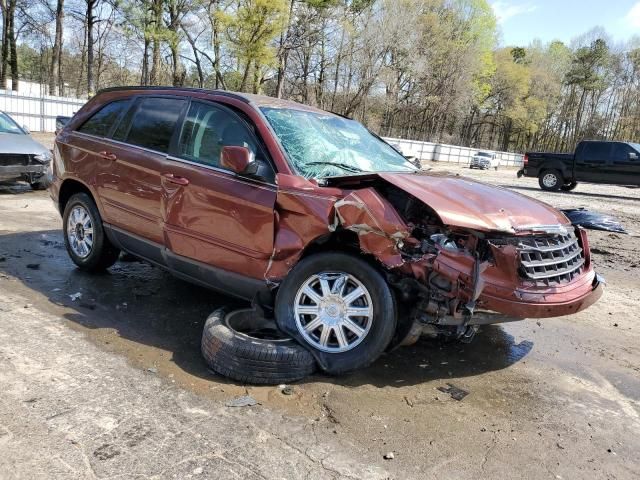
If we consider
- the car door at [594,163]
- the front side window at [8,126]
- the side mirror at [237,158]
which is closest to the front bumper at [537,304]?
the side mirror at [237,158]

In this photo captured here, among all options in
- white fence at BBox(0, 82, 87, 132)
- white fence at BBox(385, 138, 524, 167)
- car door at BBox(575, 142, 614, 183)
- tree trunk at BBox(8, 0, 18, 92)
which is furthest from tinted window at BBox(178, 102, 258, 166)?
white fence at BBox(385, 138, 524, 167)

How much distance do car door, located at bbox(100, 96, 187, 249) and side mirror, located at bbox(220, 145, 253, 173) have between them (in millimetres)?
896

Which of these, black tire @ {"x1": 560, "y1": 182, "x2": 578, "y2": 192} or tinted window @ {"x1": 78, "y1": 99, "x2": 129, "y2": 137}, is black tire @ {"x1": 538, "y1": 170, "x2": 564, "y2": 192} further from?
tinted window @ {"x1": 78, "y1": 99, "x2": 129, "y2": 137}

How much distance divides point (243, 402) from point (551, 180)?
1913 centimetres

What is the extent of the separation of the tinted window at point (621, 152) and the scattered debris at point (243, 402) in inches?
754

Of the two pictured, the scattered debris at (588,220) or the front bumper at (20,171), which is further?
the front bumper at (20,171)

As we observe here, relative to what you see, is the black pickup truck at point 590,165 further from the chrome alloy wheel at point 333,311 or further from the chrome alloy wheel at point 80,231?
the chrome alloy wheel at point 333,311

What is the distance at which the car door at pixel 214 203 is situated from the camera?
3.77 m

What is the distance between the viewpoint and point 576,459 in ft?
9.31

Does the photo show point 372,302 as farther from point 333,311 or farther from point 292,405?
point 292,405

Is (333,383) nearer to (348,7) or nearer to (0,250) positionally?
(0,250)

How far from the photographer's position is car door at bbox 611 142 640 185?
18.5 metres

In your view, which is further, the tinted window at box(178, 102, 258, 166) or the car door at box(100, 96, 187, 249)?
the car door at box(100, 96, 187, 249)

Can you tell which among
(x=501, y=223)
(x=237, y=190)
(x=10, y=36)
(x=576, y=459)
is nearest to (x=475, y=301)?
(x=501, y=223)
